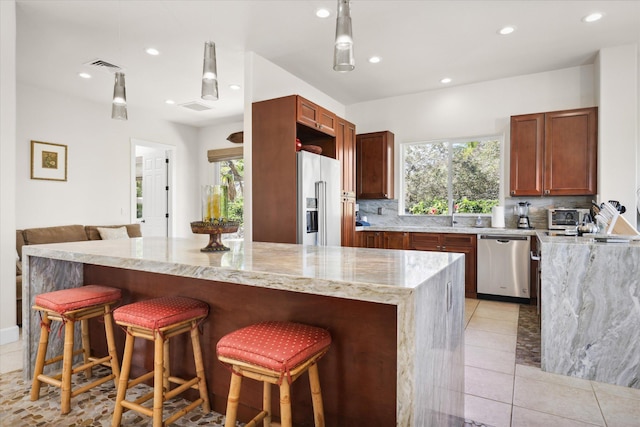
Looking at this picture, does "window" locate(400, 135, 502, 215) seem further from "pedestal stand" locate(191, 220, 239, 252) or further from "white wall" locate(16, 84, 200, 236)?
"white wall" locate(16, 84, 200, 236)

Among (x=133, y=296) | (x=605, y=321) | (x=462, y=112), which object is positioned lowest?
(x=605, y=321)

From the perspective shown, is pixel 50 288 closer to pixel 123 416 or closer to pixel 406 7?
pixel 123 416

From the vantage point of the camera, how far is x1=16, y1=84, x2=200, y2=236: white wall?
15.3 feet

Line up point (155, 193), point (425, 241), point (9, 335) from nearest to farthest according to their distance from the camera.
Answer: point (9, 335)
point (425, 241)
point (155, 193)

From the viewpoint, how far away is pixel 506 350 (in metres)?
2.83

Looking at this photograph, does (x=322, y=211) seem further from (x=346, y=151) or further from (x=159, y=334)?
(x=159, y=334)

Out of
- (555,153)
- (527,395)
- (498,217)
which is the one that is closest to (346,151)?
(498,217)

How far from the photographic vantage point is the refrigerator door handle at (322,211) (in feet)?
12.8

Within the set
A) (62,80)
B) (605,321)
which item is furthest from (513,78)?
(62,80)

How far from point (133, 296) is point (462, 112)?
462cm

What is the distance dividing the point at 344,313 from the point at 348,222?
3.23 m

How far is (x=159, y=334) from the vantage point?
1.59 m

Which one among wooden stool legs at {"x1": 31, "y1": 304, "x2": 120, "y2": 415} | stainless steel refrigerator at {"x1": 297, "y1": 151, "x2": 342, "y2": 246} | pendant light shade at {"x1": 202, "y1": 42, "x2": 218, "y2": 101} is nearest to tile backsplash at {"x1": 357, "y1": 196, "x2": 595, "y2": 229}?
stainless steel refrigerator at {"x1": 297, "y1": 151, "x2": 342, "y2": 246}

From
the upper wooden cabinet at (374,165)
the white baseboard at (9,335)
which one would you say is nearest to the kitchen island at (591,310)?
the upper wooden cabinet at (374,165)
